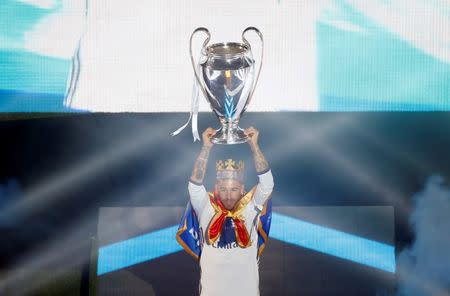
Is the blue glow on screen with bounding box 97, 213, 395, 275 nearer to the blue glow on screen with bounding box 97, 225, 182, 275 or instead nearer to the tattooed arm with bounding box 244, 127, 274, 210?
the blue glow on screen with bounding box 97, 225, 182, 275

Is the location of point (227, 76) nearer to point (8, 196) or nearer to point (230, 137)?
point (230, 137)

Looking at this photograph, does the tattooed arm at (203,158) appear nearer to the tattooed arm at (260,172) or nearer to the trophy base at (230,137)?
the trophy base at (230,137)

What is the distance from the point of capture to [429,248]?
11.9 ft

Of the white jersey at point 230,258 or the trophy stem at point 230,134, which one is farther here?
the white jersey at point 230,258

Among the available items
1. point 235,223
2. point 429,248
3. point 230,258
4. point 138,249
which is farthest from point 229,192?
point 429,248

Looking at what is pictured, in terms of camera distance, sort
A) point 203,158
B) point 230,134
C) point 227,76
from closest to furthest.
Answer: point 227,76 → point 230,134 → point 203,158

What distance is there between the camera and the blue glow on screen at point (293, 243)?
3.67m

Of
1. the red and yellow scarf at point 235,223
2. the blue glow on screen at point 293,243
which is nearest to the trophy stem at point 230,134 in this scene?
the red and yellow scarf at point 235,223

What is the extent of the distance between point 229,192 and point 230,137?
16.5 inches

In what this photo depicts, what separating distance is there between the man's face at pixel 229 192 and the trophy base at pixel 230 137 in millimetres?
296

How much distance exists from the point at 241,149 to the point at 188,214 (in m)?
0.96

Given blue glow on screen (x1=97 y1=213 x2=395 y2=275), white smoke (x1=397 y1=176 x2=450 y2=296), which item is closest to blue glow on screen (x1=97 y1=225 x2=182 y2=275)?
blue glow on screen (x1=97 y1=213 x2=395 y2=275)

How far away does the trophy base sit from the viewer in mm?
2443

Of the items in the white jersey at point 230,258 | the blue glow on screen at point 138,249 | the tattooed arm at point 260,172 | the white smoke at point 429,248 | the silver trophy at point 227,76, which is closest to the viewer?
the silver trophy at point 227,76
